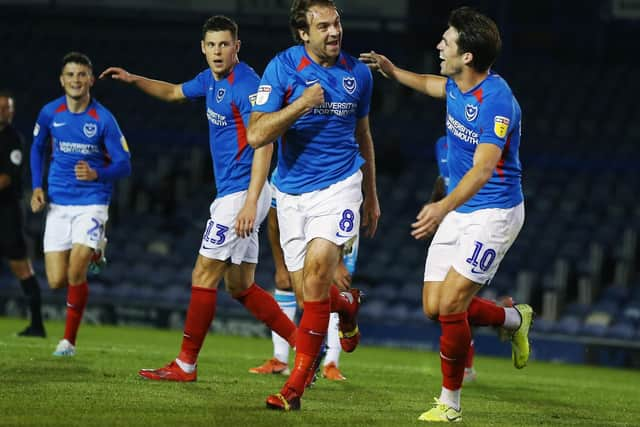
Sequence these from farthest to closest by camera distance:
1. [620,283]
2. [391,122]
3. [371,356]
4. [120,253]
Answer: [391,122]
[120,253]
[620,283]
[371,356]

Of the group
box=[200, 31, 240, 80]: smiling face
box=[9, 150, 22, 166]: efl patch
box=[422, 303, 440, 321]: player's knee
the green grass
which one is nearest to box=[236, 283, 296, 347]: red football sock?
the green grass

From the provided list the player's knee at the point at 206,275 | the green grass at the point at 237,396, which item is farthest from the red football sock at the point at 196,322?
the green grass at the point at 237,396

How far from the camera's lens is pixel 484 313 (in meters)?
7.82

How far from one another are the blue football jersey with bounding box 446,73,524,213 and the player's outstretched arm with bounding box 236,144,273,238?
114 centimetres

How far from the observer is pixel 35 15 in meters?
28.7

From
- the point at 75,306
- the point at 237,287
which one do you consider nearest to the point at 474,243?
the point at 237,287

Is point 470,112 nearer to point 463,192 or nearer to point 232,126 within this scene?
point 463,192

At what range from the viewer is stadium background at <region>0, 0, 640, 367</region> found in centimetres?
1820

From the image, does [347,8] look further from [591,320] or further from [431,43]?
[591,320]

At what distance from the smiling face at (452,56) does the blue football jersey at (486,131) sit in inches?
6.0

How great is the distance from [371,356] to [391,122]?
1097 cm

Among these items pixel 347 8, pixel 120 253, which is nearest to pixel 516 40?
pixel 347 8

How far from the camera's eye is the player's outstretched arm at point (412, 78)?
748 centimetres

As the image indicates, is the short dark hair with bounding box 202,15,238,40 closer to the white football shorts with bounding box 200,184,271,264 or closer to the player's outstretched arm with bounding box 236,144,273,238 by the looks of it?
the white football shorts with bounding box 200,184,271,264
